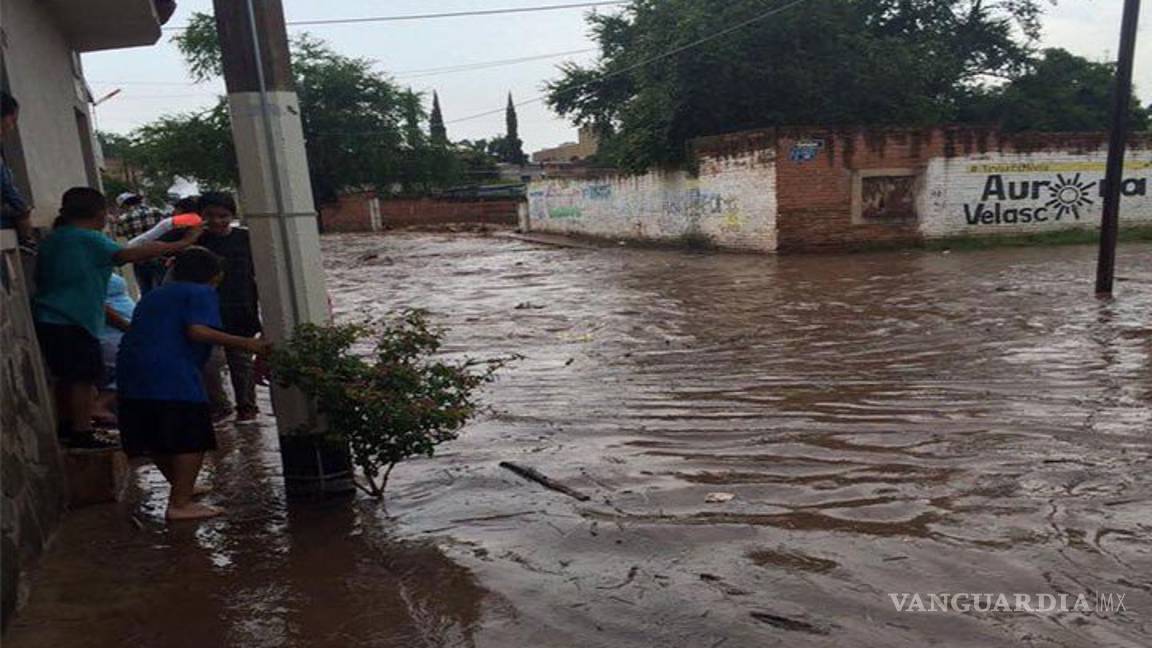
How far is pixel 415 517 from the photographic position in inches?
165

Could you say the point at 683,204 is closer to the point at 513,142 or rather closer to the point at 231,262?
the point at 231,262

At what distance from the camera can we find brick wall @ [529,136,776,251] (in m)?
20.1

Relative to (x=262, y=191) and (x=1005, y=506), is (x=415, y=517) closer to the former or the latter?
(x=262, y=191)

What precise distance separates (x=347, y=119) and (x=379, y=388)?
42416 mm

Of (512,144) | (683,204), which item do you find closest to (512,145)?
(512,144)

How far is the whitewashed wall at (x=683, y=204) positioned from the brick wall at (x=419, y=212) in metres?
11.4

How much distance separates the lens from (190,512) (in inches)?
164

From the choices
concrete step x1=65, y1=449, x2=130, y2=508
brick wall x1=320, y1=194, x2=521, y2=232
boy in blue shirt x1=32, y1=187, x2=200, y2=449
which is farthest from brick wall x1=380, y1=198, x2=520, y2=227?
concrete step x1=65, y1=449, x2=130, y2=508

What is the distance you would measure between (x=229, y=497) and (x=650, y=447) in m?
2.30

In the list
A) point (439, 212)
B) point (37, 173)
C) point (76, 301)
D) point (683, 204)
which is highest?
point (37, 173)

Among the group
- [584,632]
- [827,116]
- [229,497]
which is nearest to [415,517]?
[229,497]

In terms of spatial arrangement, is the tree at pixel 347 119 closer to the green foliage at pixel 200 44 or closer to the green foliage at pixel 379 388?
the green foliage at pixel 200 44

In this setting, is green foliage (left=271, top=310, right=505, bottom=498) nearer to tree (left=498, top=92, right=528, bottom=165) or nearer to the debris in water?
the debris in water

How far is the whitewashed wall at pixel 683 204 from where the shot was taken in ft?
65.9
